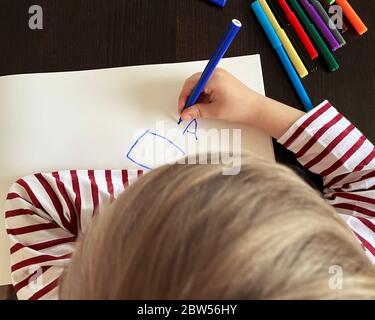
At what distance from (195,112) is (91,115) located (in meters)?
0.12

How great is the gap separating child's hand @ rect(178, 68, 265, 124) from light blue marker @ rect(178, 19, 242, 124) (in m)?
0.01

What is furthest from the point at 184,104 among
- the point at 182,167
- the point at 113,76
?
the point at 182,167

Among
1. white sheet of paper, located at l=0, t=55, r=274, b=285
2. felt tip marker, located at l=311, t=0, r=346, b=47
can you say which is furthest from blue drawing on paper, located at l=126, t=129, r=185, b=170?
felt tip marker, located at l=311, t=0, r=346, b=47

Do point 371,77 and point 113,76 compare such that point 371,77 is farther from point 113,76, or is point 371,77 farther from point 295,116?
point 113,76

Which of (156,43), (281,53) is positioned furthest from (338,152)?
(156,43)

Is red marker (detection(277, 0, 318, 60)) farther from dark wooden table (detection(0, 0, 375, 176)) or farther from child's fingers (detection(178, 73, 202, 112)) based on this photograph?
child's fingers (detection(178, 73, 202, 112))

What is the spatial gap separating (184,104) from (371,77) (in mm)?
221

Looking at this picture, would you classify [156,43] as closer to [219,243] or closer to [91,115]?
[91,115]

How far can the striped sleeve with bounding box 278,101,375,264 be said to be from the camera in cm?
53

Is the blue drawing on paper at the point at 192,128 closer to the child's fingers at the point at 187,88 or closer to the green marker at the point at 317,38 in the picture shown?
the child's fingers at the point at 187,88

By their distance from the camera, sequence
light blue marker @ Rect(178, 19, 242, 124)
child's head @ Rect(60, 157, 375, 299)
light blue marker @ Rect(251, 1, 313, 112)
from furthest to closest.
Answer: light blue marker @ Rect(251, 1, 313, 112) → light blue marker @ Rect(178, 19, 242, 124) → child's head @ Rect(60, 157, 375, 299)

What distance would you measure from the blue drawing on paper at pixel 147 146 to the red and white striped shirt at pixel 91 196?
0.6 inches

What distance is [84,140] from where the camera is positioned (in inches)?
21.2

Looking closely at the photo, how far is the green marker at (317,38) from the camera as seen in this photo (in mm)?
558
